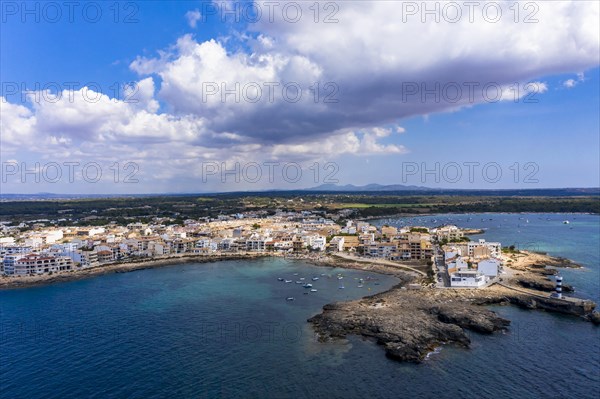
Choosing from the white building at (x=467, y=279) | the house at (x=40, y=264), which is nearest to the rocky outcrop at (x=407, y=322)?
the white building at (x=467, y=279)

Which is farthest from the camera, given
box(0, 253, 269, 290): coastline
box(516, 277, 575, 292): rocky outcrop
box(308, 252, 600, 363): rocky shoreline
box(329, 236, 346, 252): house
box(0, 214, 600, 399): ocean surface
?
box(329, 236, 346, 252): house

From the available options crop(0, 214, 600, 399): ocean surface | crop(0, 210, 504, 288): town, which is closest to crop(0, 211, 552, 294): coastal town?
crop(0, 210, 504, 288): town

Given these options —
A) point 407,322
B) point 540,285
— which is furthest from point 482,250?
point 407,322

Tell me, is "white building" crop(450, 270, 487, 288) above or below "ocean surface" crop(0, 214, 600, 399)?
above

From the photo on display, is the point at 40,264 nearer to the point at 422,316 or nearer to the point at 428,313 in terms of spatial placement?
the point at 422,316

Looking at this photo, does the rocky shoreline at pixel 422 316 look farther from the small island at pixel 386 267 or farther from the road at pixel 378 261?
the road at pixel 378 261

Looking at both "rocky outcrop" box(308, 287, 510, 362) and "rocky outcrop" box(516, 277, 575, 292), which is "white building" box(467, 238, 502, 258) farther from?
"rocky outcrop" box(308, 287, 510, 362)
